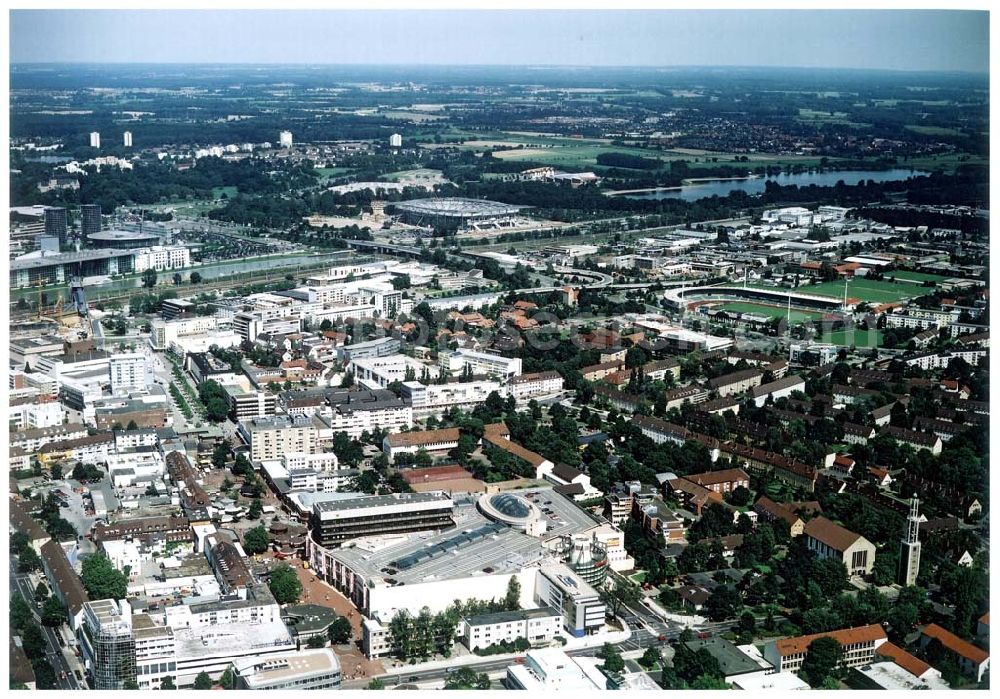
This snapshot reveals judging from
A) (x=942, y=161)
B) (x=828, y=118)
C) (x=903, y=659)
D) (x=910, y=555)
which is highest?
(x=828, y=118)

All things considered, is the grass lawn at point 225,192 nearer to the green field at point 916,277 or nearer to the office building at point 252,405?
the green field at point 916,277

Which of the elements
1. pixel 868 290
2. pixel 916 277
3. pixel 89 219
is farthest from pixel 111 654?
pixel 89 219

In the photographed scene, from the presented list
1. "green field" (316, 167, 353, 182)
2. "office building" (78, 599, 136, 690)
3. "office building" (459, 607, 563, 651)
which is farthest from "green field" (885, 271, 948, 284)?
"office building" (78, 599, 136, 690)

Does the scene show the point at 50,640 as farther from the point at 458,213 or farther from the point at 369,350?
the point at 458,213

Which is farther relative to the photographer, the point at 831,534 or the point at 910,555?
the point at 831,534

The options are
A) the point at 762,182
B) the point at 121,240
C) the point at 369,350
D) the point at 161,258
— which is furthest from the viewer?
the point at 762,182

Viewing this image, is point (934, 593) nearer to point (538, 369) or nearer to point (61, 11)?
point (538, 369)

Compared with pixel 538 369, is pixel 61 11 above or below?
above
